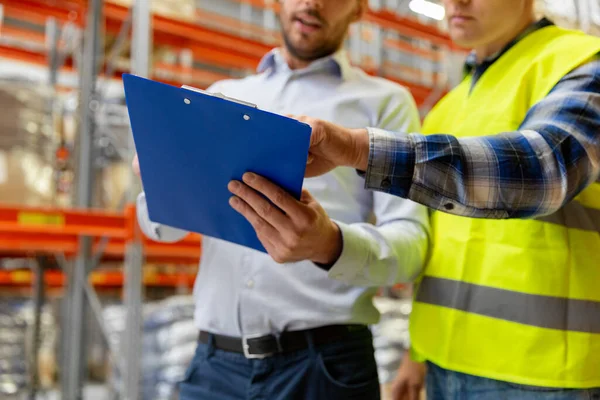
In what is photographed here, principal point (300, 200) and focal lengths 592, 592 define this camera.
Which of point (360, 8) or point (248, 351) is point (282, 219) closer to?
point (248, 351)

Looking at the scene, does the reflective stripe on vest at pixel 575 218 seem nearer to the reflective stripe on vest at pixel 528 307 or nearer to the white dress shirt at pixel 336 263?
the reflective stripe on vest at pixel 528 307

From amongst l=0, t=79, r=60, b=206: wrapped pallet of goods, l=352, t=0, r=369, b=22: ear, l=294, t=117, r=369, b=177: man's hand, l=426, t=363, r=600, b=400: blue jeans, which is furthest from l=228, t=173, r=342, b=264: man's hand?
l=0, t=79, r=60, b=206: wrapped pallet of goods

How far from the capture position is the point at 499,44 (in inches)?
65.6

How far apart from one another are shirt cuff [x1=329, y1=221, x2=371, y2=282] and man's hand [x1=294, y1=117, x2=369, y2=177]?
0.87 feet

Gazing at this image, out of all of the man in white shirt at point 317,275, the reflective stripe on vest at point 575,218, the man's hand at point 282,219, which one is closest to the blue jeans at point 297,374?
the man in white shirt at point 317,275

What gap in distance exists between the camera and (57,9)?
180 inches

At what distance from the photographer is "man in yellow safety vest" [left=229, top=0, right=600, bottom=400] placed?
3.77 ft

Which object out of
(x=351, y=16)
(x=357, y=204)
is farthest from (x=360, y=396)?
(x=351, y=16)

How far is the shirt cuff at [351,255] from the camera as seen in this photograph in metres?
1.42

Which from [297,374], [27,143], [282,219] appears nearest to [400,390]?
[297,374]

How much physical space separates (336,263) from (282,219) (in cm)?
25

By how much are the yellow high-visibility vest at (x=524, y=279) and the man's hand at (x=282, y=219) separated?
39 cm

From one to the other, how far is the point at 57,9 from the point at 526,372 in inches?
174

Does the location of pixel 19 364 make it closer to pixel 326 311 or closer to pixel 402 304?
pixel 402 304
